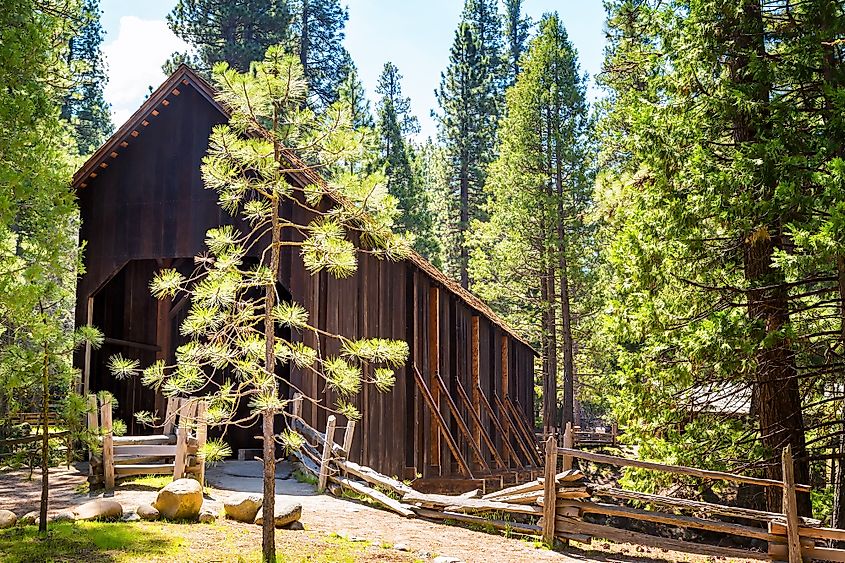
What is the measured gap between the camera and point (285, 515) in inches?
378

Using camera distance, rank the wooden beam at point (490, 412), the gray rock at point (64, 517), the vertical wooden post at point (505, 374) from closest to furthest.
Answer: the gray rock at point (64, 517)
the wooden beam at point (490, 412)
the vertical wooden post at point (505, 374)

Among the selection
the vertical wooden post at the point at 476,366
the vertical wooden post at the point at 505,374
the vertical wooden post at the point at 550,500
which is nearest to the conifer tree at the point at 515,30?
the vertical wooden post at the point at 505,374

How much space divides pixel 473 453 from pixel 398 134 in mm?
22519

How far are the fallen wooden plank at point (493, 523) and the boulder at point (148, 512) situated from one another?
12.9 ft

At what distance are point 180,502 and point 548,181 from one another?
2246 centimetres

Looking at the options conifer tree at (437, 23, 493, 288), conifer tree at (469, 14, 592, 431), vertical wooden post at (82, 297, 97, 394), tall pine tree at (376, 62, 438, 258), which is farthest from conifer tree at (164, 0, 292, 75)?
vertical wooden post at (82, 297, 97, 394)

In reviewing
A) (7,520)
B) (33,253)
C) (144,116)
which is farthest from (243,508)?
(144,116)

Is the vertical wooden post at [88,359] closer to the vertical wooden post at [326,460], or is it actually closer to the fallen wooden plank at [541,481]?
the vertical wooden post at [326,460]

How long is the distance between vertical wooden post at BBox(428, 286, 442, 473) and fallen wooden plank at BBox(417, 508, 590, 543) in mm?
6533

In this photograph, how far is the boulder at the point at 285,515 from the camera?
958 centimetres

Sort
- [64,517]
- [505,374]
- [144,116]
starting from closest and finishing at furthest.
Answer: [64,517], [144,116], [505,374]

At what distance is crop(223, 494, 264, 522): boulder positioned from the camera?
9.85 metres

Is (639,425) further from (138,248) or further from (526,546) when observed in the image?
(138,248)

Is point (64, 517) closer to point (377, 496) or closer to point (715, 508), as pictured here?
point (377, 496)
